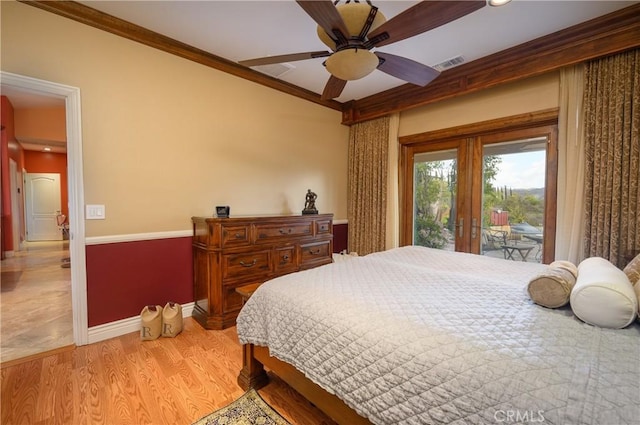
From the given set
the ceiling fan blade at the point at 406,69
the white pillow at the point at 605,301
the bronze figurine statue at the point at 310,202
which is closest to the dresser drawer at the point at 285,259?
the bronze figurine statue at the point at 310,202

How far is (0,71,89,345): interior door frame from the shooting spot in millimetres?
2223

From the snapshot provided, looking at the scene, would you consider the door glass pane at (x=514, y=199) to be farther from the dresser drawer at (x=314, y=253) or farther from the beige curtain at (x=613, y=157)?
the dresser drawer at (x=314, y=253)

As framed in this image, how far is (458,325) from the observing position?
1.09 metres

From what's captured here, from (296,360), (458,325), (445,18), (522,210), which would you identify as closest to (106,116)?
(296,360)

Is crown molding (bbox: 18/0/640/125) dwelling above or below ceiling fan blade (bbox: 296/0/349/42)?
above

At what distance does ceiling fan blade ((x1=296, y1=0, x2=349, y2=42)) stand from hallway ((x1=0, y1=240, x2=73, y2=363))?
3165 millimetres

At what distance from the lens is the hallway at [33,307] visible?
2.30 metres

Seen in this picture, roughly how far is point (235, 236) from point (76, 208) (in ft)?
4.28

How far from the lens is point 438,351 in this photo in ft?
3.19

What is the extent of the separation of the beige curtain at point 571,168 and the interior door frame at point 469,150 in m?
0.13

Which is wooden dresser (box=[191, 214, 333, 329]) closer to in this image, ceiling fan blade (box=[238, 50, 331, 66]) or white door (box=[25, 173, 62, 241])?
ceiling fan blade (box=[238, 50, 331, 66])

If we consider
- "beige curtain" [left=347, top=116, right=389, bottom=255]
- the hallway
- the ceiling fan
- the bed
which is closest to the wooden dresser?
the bed

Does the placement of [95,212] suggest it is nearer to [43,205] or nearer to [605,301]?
[605,301]

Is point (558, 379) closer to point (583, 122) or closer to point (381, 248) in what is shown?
point (583, 122)
